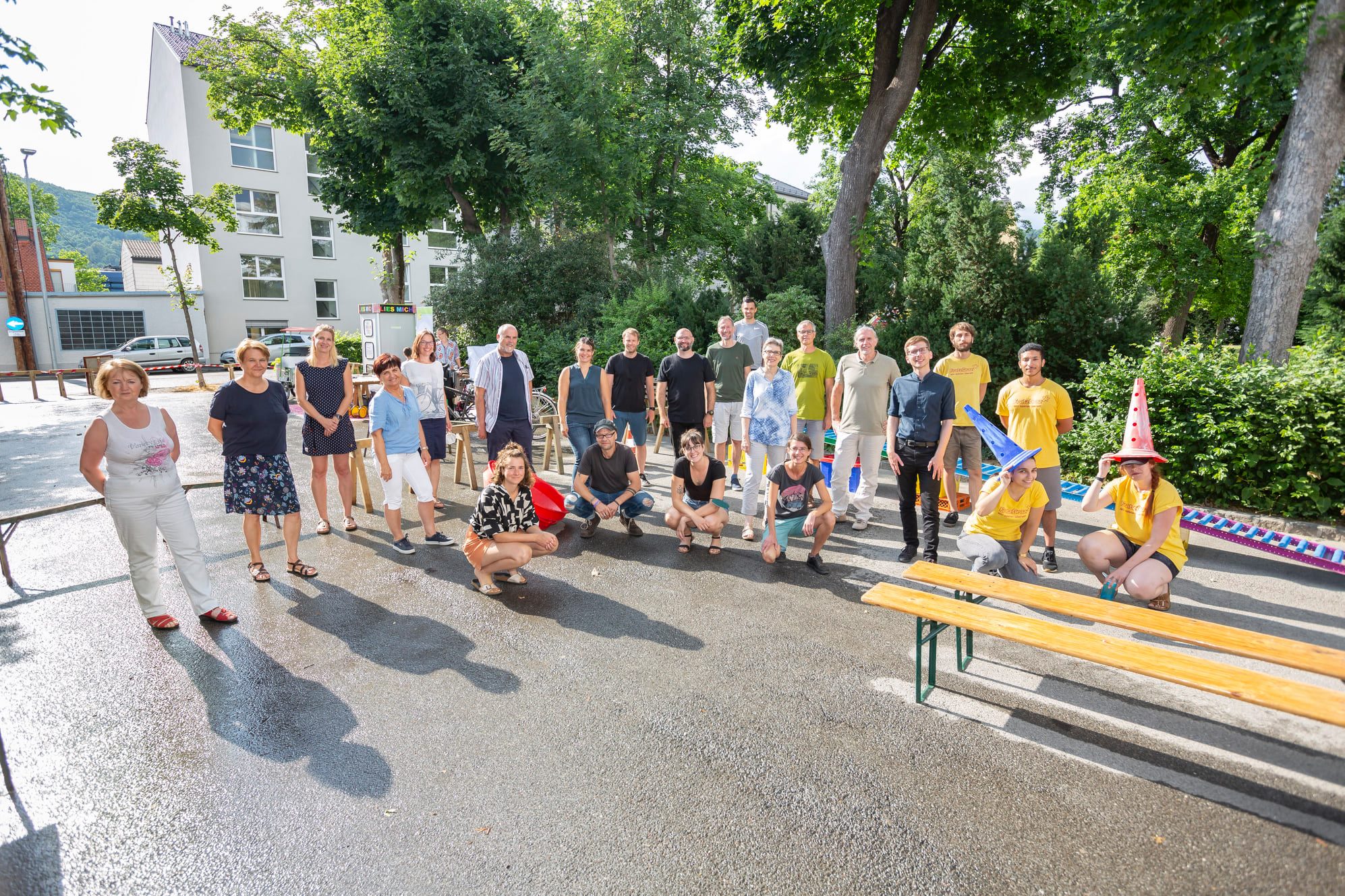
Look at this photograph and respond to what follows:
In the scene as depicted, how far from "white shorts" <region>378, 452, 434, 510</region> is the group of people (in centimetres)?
2

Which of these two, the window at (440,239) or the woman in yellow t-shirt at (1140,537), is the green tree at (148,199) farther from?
the woman in yellow t-shirt at (1140,537)

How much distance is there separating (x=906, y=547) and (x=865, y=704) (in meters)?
2.64

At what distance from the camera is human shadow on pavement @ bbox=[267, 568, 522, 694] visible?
457 cm

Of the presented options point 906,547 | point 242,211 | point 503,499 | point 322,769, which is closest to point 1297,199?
point 906,547

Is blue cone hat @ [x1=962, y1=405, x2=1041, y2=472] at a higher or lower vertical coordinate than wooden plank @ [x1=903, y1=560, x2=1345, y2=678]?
higher

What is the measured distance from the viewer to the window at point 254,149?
34594mm

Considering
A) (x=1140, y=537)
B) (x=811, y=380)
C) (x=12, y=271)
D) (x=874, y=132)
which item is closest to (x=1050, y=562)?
(x=1140, y=537)

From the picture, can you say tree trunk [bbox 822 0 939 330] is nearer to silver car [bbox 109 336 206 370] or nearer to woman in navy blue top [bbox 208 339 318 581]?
woman in navy blue top [bbox 208 339 318 581]

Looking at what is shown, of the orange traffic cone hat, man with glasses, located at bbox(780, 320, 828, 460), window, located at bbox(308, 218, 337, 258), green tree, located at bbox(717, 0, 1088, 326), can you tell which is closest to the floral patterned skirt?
man with glasses, located at bbox(780, 320, 828, 460)

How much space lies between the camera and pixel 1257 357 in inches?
307

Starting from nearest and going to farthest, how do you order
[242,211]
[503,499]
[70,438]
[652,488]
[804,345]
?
[503,499] → [804,345] → [652,488] → [70,438] → [242,211]

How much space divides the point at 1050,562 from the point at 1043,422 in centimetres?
119

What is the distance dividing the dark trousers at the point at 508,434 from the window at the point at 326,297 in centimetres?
3504

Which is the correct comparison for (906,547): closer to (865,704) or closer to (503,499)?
(865,704)
